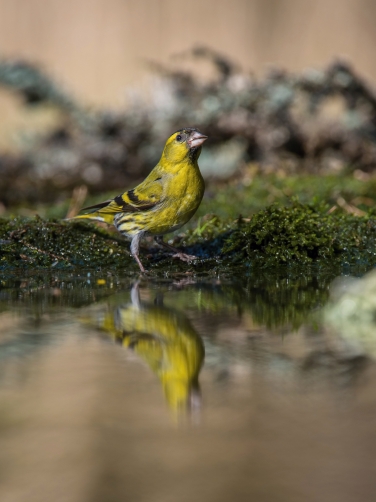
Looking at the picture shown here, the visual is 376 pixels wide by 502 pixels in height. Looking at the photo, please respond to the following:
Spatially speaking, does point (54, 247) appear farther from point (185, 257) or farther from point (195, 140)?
point (195, 140)

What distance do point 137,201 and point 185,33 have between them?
6896 mm

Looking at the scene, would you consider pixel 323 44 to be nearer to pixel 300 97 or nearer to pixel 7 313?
pixel 300 97

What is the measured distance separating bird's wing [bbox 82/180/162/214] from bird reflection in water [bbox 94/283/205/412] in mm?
1523

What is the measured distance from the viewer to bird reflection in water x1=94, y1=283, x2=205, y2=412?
2506 millimetres

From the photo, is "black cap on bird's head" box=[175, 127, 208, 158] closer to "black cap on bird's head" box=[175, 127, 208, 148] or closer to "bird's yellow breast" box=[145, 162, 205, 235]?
"black cap on bird's head" box=[175, 127, 208, 148]

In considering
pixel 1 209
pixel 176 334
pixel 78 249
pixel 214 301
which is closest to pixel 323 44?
pixel 1 209

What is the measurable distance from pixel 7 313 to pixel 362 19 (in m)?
9.39

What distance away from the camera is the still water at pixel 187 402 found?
6.10ft

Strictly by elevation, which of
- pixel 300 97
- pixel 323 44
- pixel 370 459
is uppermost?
pixel 323 44

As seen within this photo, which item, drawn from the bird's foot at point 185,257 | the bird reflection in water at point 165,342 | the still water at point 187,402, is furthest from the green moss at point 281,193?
the still water at point 187,402

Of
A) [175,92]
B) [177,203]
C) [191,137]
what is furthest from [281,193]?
[175,92]

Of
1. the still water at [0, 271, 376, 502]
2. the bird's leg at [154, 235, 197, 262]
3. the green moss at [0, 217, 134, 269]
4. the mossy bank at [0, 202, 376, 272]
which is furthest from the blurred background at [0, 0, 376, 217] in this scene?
the still water at [0, 271, 376, 502]

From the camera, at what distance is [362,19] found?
1168cm

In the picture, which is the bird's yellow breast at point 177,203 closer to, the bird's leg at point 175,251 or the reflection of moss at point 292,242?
the bird's leg at point 175,251
